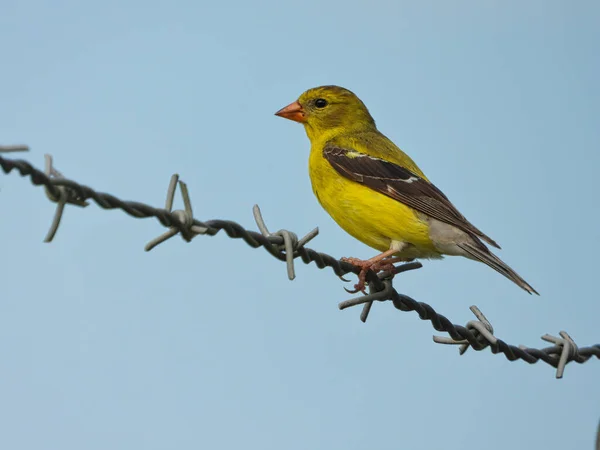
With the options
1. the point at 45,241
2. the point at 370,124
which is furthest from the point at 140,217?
the point at 370,124

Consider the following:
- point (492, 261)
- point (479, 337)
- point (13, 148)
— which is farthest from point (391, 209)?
point (13, 148)

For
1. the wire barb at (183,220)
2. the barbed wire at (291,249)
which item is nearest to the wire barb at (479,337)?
the barbed wire at (291,249)

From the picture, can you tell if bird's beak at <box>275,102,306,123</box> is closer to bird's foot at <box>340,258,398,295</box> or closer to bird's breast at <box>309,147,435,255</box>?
bird's breast at <box>309,147,435,255</box>

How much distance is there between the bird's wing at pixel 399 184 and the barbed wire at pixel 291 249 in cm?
116

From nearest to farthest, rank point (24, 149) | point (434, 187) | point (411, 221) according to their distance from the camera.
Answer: point (24, 149)
point (411, 221)
point (434, 187)

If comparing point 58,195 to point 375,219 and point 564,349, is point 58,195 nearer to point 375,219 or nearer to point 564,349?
point 564,349

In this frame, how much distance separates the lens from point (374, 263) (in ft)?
20.4

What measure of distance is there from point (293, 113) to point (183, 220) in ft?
16.7

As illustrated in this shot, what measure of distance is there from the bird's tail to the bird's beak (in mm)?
2673

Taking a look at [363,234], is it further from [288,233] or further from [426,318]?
[288,233]

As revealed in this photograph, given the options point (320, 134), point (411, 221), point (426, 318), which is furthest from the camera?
point (320, 134)

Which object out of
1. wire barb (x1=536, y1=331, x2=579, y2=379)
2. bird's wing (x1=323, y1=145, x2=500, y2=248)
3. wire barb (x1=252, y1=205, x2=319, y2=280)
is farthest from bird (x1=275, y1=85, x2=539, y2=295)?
wire barb (x1=252, y1=205, x2=319, y2=280)

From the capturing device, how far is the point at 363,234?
664 cm

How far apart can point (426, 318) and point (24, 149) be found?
2745 millimetres
